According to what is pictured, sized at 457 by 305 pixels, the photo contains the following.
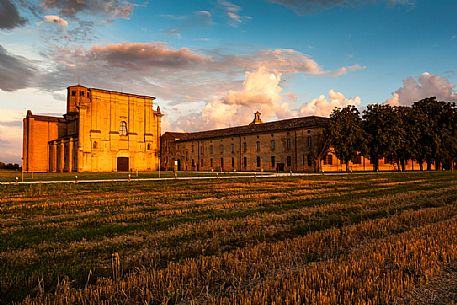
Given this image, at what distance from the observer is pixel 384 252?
5336 mm

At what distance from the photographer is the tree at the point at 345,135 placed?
4944 centimetres

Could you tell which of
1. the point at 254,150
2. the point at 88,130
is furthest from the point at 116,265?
the point at 88,130

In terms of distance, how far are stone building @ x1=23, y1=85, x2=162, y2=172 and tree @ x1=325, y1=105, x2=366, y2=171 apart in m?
40.4

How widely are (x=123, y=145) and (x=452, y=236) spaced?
2724 inches

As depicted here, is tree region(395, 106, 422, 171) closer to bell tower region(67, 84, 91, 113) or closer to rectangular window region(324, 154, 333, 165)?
rectangular window region(324, 154, 333, 165)

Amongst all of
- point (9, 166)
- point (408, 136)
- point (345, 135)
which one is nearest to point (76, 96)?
point (9, 166)

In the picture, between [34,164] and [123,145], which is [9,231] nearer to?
[123,145]

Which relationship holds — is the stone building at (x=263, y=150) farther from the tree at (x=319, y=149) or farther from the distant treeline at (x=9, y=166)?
the distant treeline at (x=9, y=166)

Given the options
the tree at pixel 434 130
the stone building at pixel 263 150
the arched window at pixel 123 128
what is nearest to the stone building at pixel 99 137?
the arched window at pixel 123 128

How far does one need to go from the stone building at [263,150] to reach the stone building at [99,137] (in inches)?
378

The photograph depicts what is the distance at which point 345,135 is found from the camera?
164ft

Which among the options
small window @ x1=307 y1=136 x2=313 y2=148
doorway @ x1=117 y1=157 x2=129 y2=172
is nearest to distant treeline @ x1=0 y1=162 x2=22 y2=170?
doorway @ x1=117 y1=157 x2=129 y2=172

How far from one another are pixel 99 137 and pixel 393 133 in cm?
5444

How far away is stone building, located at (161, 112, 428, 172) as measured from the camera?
54.9 meters
